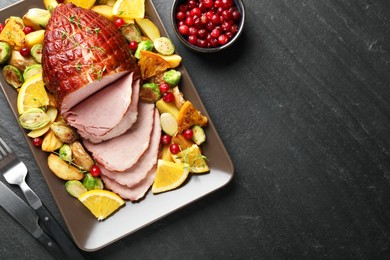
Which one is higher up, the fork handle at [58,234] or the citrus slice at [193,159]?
the citrus slice at [193,159]

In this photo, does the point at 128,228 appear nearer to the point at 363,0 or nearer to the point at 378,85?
the point at 378,85

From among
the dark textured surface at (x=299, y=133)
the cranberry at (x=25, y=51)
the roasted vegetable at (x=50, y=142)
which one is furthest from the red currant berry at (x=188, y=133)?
the cranberry at (x=25, y=51)

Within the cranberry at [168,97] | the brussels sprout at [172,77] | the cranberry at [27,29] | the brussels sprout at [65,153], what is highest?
the cranberry at [27,29]

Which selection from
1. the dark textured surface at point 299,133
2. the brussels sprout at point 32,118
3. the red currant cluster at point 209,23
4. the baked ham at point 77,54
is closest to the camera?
the baked ham at point 77,54

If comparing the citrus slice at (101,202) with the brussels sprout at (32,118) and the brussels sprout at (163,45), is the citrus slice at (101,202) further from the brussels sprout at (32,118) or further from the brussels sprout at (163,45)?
the brussels sprout at (163,45)

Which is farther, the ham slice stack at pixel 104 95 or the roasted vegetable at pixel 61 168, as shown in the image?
the roasted vegetable at pixel 61 168

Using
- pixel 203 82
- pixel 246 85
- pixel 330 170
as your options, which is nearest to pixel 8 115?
pixel 203 82
